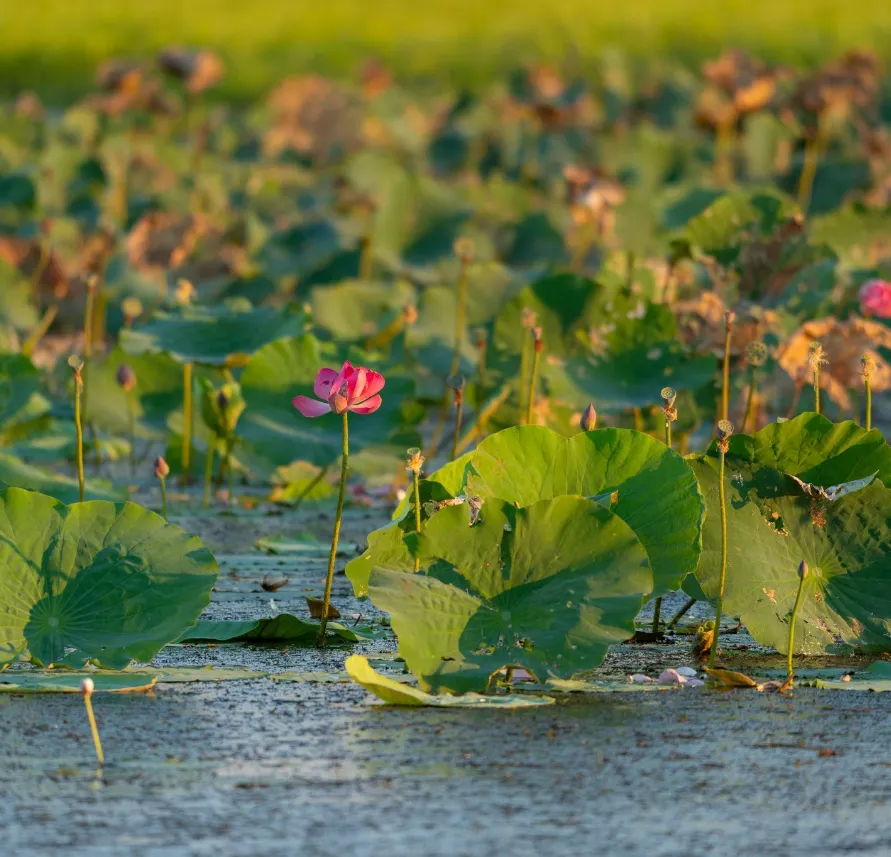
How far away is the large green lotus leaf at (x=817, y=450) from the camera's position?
7.25ft

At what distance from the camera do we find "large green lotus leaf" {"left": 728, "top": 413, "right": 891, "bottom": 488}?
2.21 metres

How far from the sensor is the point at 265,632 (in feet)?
7.56

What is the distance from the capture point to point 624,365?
3.36 m

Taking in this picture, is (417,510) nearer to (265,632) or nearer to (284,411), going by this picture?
(265,632)

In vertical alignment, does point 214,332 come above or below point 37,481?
above

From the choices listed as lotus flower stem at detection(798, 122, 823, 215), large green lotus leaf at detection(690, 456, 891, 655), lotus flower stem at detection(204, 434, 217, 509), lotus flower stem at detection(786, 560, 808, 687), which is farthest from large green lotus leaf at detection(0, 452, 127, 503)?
lotus flower stem at detection(798, 122, 823, 215)

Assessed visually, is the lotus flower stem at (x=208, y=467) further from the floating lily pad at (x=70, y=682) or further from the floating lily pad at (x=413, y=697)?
the floating lily pad at (x=413, y=697)

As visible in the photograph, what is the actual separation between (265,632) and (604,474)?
49 cm

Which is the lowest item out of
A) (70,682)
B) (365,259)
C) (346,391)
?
(70,682)

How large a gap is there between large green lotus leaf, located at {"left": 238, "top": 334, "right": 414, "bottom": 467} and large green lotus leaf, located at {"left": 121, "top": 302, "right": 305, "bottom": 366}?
0.08 metres

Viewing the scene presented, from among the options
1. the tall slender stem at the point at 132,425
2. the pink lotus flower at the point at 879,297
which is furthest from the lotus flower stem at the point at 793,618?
the tall slender stem at the point at 132,425

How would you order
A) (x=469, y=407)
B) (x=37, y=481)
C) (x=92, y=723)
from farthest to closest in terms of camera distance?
(x=469, y=407), (x=37, y=481), (x=92, y=723)

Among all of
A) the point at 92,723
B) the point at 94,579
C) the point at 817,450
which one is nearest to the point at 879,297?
the point at 817,450

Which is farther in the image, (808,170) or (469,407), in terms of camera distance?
(808,170)
